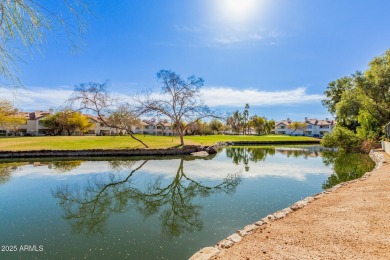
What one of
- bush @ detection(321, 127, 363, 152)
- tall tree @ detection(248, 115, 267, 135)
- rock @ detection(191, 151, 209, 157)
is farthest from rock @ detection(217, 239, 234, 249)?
tall tree @ detection(248, 115, 267, 135)

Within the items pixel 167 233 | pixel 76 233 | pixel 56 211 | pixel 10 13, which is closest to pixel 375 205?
pixel 167 233

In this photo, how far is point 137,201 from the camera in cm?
969

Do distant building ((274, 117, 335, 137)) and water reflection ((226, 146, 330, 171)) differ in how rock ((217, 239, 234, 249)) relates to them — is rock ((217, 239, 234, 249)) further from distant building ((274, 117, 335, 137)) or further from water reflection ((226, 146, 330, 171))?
distant building ((274, 117, 335, 137))

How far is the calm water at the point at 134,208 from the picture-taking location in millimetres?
5672

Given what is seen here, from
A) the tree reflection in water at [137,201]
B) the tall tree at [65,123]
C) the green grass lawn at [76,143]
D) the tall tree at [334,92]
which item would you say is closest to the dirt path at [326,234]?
the tree reflection in water at [137,201]

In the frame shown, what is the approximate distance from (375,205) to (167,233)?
5.81m

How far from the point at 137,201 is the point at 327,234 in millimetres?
6964

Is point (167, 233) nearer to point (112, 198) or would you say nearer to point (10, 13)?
point (112, 198)

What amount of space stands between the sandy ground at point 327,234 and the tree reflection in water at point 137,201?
232cm

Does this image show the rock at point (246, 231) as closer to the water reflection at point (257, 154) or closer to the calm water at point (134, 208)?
the calm water at point (134, 208)

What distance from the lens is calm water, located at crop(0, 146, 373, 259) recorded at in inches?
223

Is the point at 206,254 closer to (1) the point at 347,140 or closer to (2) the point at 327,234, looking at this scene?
(2) the point at 327,234

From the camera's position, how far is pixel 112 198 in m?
10.1

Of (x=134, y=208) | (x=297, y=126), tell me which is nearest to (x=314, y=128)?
(x=297, y=126)
